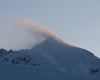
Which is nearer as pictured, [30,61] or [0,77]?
[0,77]

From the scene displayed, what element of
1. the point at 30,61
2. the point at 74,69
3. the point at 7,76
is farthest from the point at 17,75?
the point at 30,61

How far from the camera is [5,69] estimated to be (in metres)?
26.9

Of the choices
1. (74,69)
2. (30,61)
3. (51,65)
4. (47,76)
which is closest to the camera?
(47,76)

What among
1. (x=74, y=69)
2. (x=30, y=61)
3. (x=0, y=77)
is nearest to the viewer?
(x=0, y=77)

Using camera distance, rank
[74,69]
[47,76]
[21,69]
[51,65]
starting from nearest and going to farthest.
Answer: [47,76]
[21,69]
[51,65]
[74,69]

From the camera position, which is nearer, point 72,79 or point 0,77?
point 0,77

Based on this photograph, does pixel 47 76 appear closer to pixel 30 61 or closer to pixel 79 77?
pixel 79 77

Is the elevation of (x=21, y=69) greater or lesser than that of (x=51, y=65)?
lesser

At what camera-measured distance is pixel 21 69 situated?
1094 inches

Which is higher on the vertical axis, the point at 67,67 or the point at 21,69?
the point at 67,67

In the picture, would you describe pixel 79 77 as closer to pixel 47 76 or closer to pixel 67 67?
pixel 47 76

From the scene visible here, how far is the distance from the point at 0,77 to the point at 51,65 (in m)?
148

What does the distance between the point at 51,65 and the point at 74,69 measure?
56.2 ft

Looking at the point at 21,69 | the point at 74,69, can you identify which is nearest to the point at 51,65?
the point at 74,69
